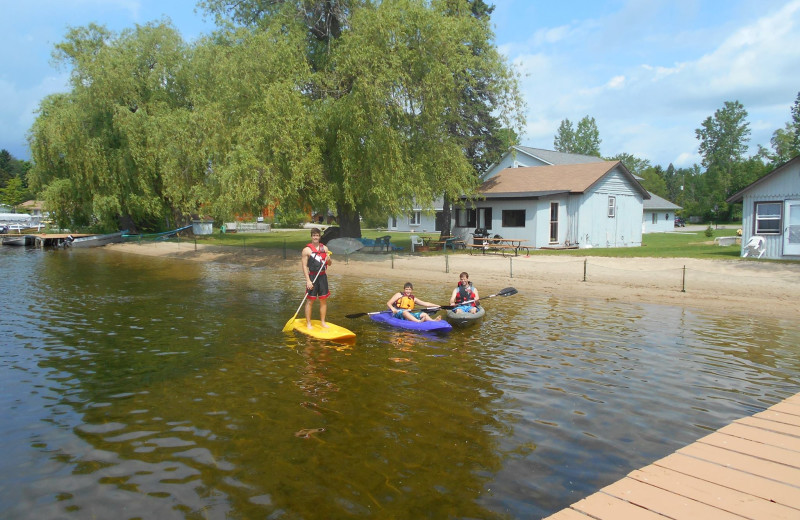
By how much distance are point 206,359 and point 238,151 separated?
16044 millimetres

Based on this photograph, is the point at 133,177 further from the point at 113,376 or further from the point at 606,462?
the point at 606,462

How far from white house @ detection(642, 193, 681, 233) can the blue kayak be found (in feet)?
156

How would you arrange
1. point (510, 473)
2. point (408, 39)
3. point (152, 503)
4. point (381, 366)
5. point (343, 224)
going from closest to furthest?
point (152, 503) < point (510, 473) < point (381, 366) < point (408, 39) < point (343, 224)

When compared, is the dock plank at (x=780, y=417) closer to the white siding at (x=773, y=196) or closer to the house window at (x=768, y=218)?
the white siding at (x=773, y=196)

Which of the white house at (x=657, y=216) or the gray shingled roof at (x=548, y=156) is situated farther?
the white house at (x=657, y=216)

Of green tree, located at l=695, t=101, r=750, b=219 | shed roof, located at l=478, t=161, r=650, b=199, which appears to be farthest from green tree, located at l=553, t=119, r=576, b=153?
shed roof, located at l=478, t=161, r=650, b=199

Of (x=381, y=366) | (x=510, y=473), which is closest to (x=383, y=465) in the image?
(x=510, y=473)

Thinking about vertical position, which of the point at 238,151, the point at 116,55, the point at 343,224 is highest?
the point at 116,55


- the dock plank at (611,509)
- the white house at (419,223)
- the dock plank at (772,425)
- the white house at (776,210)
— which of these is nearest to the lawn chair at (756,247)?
the white house at (776,210)

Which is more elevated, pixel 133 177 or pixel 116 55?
pixel 116 55

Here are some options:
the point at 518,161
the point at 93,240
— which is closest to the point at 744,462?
the point at 518,161

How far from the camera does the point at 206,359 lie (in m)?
10.5

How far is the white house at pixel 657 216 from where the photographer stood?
54156 millimetres

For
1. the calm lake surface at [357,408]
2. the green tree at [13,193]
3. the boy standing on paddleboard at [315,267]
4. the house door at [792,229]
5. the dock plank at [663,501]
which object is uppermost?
the green tree at [13,193]
